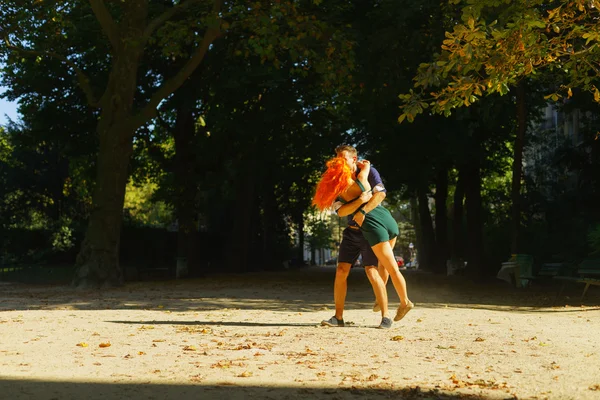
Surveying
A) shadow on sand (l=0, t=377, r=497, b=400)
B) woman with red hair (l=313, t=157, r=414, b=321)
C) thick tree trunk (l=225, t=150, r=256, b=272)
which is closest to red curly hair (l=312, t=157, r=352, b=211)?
woman with red hair (l=313, t=157, r=414, b=321)

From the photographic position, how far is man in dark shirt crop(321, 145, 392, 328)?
32.8 ft

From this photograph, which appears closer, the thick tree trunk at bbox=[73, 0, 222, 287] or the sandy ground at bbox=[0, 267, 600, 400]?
the sandy ground at bbox=[0, 267, 600, 400]

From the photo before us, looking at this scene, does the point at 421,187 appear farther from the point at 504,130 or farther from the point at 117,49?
the point at 117,49

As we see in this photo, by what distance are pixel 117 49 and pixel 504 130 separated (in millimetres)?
11289

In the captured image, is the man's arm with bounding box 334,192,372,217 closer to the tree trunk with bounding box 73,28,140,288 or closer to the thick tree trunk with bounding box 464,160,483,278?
the tree trunk with bounding box 73,28,140,288

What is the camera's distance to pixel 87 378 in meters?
6.56

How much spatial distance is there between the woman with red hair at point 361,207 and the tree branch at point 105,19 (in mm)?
13319

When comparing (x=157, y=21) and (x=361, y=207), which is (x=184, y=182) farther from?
(x=361, y=207)

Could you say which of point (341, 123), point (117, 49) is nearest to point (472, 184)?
point (341, 123)

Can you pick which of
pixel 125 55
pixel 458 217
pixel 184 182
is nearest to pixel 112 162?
pixel 125 55

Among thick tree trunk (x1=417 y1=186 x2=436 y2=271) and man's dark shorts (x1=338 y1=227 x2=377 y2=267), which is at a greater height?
thick tree trunk (x1=417 y1=186 x2=436 y2=271)

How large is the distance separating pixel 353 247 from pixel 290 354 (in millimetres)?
2789

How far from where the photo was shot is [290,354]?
26.4 ft

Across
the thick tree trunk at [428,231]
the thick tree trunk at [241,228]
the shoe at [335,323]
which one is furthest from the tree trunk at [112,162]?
the thick tree trunk at [428,231]
